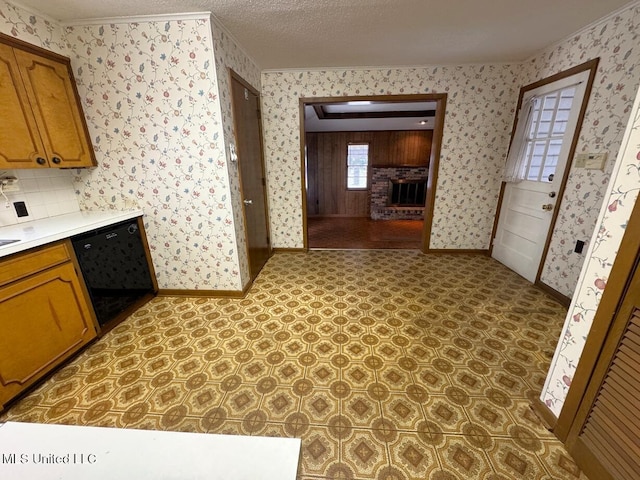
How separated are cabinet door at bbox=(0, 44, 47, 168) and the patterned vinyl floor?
1409 millimetres

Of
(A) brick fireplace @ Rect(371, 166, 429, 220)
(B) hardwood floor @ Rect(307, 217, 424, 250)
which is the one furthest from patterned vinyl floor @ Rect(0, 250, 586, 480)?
(A) brick fireplace @ Rect(371, 166, 429, 220)

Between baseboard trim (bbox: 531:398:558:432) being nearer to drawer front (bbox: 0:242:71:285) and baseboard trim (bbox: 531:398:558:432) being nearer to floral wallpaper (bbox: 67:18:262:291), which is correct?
floral wallpaper (bbox: 67:18:262:291)

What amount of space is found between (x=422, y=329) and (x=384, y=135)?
5303 mm

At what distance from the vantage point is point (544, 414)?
1.40m

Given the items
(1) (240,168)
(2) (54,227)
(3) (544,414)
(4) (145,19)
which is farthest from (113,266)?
(3) (544,414)

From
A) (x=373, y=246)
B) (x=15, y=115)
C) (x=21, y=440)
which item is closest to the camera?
(x=21, y=440)

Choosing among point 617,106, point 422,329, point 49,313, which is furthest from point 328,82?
point 49,313

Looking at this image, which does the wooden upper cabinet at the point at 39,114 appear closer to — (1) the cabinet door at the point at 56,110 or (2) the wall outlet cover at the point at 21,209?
(1) the cabinet door at the point at 56,110

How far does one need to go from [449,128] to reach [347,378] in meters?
3.17

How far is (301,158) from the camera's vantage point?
3.58m

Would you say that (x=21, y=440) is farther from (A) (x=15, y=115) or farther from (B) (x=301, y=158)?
(B) (x=301, y=158)

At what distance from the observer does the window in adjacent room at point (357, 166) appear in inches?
254

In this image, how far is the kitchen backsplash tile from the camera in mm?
1964

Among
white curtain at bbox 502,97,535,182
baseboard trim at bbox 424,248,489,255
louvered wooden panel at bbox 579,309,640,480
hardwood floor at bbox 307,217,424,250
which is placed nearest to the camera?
louvered wooden panel at bbox 579,309,640,480
